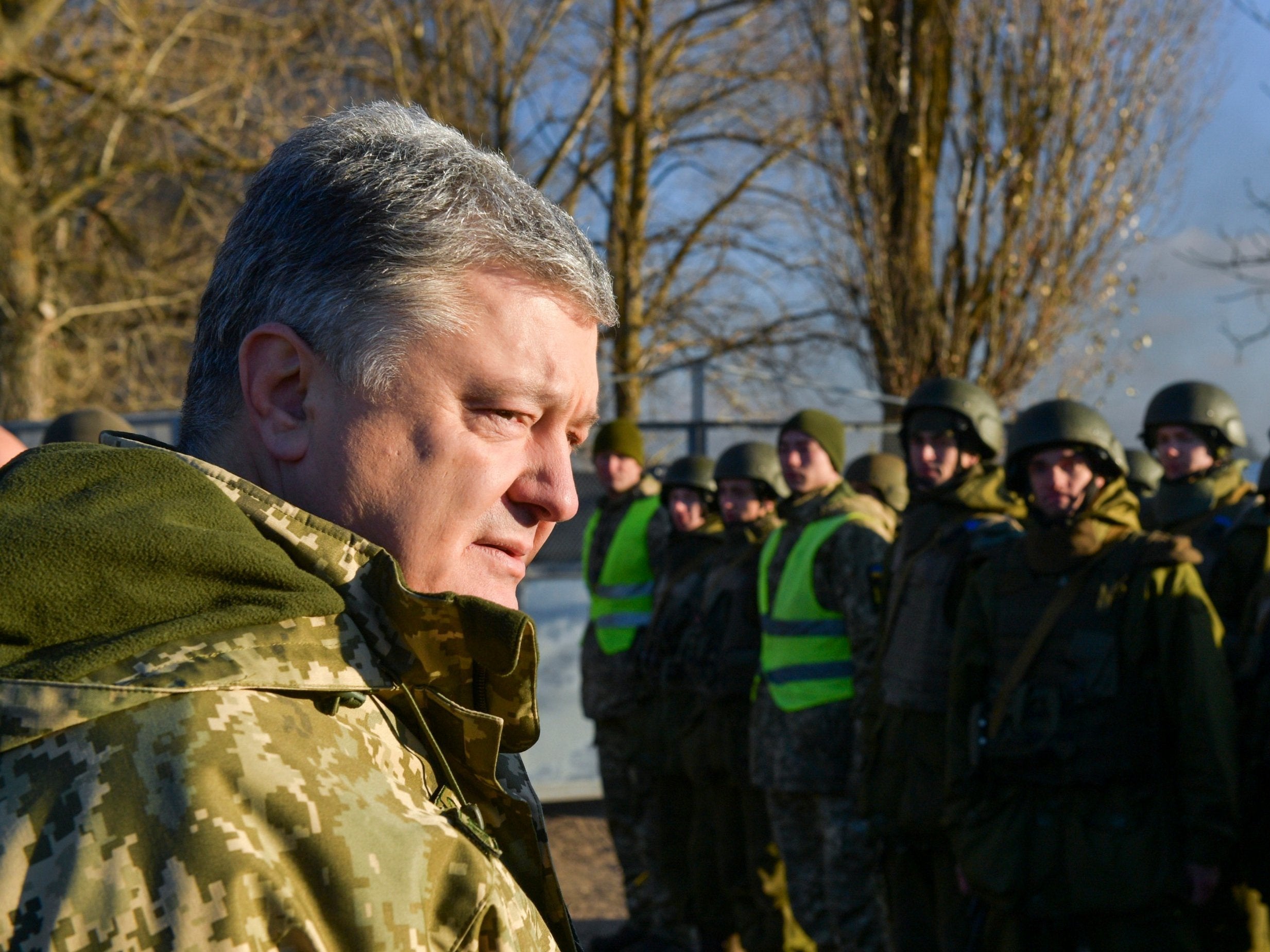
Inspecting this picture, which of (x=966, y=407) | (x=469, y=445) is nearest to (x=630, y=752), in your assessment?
(x=966, y=407)

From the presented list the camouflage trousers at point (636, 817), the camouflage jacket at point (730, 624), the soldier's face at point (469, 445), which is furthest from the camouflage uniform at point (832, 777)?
the soldier's face at point (469, 445)

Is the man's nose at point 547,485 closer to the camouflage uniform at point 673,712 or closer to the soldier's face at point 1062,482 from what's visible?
the soldier's face at point 1062,482

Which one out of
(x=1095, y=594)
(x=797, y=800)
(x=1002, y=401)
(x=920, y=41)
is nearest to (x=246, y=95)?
(x=920, y=41)

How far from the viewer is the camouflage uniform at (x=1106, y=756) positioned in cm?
386

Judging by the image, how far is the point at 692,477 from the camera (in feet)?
23.3

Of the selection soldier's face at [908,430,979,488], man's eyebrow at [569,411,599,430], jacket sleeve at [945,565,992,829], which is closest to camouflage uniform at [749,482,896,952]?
soldier's face at [908,430,979,488]

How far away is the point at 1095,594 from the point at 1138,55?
28.0ft

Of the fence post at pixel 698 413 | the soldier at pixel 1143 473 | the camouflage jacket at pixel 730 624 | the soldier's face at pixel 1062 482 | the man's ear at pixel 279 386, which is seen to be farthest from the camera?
the fence post at pixel 698 413

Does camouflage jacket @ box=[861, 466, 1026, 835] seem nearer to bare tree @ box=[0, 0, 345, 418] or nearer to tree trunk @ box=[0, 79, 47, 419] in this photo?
bare tree @ box=[0, 0, 345, 418]

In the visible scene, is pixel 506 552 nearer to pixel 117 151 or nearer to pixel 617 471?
pixel 617 471

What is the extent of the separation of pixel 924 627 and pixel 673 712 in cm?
206

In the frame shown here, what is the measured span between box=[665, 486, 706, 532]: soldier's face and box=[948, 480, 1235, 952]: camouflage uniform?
2.88 metres

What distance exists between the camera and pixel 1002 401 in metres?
11.3

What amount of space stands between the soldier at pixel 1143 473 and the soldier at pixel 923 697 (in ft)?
9.83
